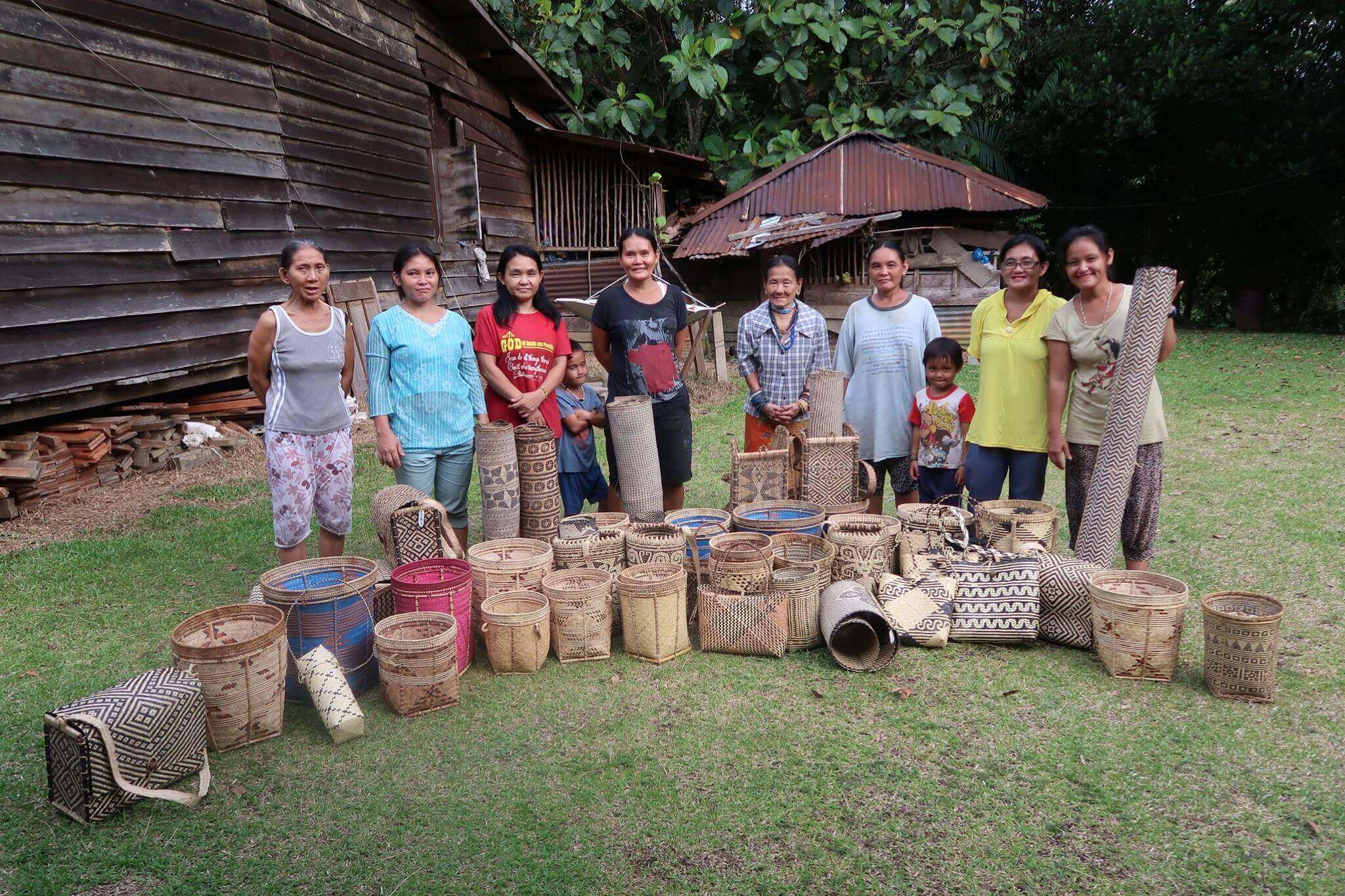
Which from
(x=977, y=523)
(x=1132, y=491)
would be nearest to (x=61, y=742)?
(x=977, y=523)

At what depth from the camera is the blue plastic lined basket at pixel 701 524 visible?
445 centimetres

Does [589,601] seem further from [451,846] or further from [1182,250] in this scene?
[1182,250]

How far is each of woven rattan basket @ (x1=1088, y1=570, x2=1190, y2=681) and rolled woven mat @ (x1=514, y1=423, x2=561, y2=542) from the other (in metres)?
2.65

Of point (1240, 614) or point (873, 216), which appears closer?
point (1240, 614)

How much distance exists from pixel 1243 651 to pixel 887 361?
2.24m

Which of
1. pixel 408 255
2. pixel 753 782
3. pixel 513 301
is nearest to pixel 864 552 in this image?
pixel 753 782

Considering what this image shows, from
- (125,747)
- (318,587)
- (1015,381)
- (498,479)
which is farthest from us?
(498,479)

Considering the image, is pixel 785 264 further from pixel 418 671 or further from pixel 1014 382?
pixel 418 671

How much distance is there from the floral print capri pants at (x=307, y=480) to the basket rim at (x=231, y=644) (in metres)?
0.67

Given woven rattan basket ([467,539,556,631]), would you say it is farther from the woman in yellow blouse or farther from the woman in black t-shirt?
the woman in yellow blouse

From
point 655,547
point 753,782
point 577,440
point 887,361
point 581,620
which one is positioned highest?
point 887,361

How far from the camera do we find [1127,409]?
3.98 metres

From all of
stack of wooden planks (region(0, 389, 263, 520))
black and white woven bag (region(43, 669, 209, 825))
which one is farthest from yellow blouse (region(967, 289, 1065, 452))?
stack of wooden planks (region(0, 389, 263, 520))

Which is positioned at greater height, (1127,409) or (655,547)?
(1127,409)
